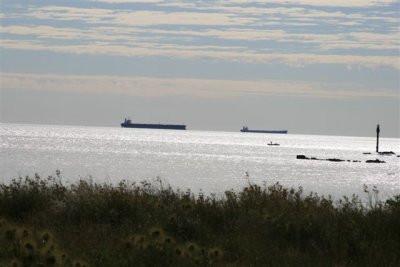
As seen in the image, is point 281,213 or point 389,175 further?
point 389,175

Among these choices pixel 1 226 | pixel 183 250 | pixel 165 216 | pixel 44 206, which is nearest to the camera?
pixel 183 250

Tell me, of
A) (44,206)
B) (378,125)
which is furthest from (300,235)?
(378,125)

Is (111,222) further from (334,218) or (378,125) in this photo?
(378,125)

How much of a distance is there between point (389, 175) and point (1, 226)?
101m

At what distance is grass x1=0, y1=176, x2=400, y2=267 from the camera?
11148mm

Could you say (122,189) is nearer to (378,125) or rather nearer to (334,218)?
(334,218)

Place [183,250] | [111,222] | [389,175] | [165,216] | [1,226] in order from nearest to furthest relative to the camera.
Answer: [183,250] < [1,226] < [165,216] < [111,222] < [389,175]

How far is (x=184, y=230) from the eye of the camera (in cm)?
1341

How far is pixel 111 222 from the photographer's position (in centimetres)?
1500

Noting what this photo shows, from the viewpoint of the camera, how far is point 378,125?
392 feet

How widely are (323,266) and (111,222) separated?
5.19 meters

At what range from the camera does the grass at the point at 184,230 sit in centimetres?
1115

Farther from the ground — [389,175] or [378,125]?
[378,125]

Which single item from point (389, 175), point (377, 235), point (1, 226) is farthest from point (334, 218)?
point (389, 175)
